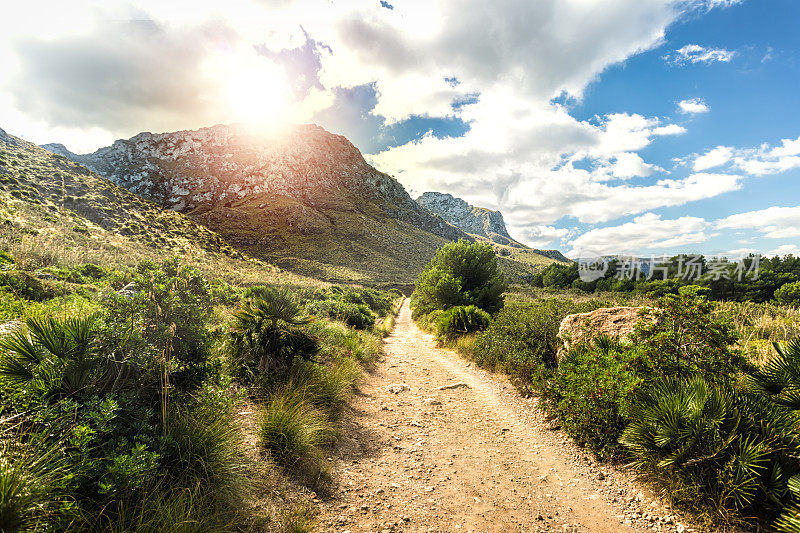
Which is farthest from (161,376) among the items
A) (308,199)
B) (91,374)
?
(308,199)

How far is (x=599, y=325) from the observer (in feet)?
22.4

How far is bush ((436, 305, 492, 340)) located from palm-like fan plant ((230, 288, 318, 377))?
8.51 metres

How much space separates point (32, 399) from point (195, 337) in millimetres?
1392

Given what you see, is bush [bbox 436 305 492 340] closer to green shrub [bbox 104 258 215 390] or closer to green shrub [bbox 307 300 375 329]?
green shrub [bbox 307 300 375 329]

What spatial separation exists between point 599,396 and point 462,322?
8.55 meters

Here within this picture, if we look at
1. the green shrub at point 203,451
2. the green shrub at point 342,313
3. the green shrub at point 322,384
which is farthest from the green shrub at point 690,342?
the green shrub at point 342,313

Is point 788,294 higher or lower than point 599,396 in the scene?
higher

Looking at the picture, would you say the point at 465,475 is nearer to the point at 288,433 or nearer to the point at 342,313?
the point at 288,433

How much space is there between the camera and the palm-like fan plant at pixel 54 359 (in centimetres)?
223

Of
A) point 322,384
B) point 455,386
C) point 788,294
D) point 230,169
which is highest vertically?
point 230,169

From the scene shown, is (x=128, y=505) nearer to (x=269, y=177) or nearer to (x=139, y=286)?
(x=139, y=286)

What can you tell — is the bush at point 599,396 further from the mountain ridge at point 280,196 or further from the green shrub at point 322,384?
the mountain ridge at point 280,196

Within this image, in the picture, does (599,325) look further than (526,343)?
No

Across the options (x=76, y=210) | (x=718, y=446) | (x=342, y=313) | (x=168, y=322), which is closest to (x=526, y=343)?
(x=718, y=446)
